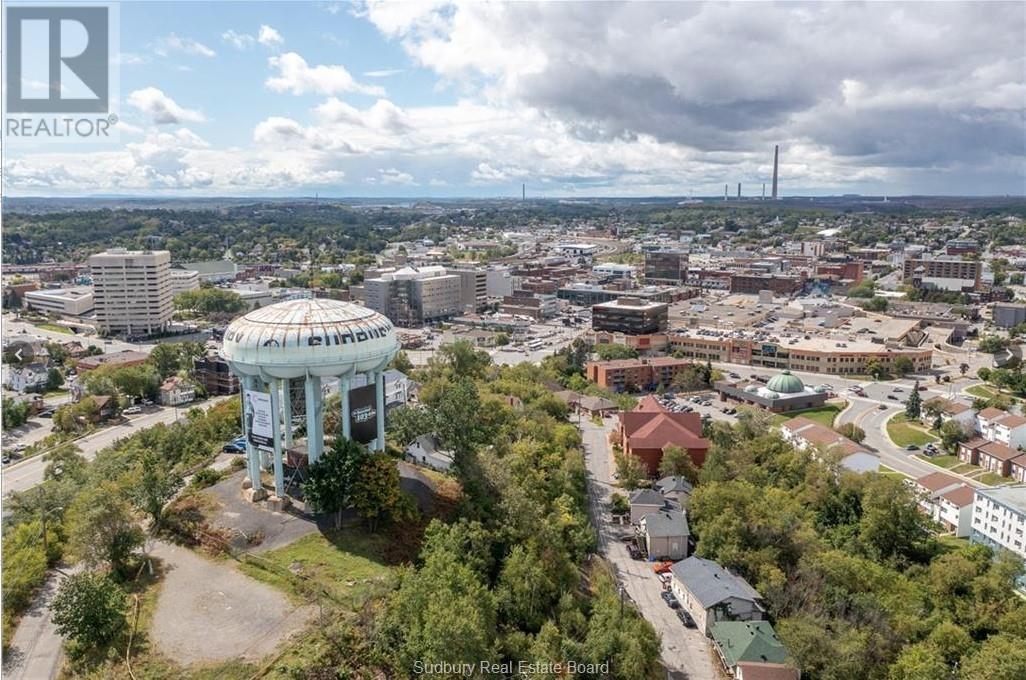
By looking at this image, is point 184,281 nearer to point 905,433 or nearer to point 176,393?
point 176,393

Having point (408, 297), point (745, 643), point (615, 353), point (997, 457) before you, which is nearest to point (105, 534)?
point (745, 643)

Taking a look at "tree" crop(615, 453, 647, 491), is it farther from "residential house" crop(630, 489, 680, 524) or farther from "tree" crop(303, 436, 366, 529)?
"tree" crop(303, 436, 366, 529)

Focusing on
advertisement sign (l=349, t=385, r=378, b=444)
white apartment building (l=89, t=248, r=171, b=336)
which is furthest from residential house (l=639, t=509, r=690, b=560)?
white apartment building (l=89, t=248, r=171, b=336)

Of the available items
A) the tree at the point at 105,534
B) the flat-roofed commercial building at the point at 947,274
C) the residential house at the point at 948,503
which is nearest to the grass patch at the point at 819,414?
the residential house at the point at 948,503

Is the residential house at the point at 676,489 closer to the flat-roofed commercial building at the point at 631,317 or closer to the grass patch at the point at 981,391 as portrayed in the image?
the grass patch at the point at 981,391

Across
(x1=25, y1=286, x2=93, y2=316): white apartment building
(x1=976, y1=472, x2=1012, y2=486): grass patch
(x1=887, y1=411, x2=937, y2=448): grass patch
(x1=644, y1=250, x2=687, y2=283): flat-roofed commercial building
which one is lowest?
(x1=976, y1=472, x2=1012, y2=486): grass patch

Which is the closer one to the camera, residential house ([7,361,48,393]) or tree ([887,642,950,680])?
tree ([887,642,950,680])

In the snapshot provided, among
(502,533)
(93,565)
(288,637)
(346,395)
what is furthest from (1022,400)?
(93,565)
